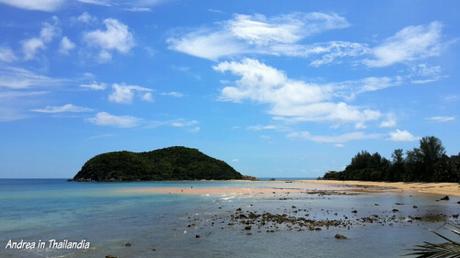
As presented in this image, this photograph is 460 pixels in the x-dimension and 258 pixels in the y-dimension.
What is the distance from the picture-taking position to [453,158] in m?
112

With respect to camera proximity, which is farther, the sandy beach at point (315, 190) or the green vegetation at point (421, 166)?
the green vegetation at point (421, 166)

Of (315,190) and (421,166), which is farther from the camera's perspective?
(421,166)

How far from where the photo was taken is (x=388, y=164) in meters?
155

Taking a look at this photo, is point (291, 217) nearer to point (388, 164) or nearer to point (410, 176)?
point (410, 176)

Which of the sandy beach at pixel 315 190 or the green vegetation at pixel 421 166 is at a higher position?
the green vegetation at pixel 421 166

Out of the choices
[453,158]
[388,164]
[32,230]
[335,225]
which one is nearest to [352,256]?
[335,225]

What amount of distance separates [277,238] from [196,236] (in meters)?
5.06

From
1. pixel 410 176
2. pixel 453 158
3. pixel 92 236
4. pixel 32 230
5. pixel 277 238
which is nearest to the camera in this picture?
pixel 277 238

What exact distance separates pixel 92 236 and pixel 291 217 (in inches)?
642

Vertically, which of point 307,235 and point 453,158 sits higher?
point 453,158

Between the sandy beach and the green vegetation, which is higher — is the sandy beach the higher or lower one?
the lower one

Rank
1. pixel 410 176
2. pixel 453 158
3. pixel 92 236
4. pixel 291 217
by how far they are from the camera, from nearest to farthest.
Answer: pixel 92 236
pixel 291 217
pixel 453 158
pixel 410 176

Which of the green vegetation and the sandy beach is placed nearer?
the sandy beach

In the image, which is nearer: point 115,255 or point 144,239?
point 115,255
